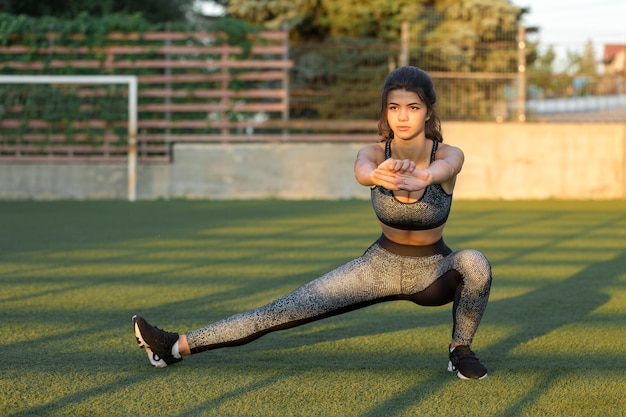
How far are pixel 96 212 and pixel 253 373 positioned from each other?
35.7 ft

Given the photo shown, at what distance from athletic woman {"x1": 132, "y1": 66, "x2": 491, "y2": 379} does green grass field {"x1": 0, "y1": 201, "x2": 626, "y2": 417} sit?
147mm

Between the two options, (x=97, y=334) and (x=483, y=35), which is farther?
(x=483, y=35)

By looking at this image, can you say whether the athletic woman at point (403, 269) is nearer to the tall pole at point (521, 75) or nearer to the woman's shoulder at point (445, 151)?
the woman's shoulder at point (445, 151)

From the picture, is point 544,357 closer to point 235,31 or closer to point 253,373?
point 253,373

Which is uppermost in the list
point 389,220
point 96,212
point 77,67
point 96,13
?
point 96,13

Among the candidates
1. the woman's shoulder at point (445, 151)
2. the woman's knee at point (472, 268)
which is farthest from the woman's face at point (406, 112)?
the woman's knee at point (472, 268)

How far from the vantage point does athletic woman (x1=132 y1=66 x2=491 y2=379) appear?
4.41m

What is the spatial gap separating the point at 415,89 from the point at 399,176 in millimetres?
521

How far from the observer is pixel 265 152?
1870 centimetres

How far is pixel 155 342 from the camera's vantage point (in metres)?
4.56

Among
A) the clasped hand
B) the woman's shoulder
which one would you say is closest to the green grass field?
the clasped hand

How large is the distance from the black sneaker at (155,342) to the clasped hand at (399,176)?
1.22m

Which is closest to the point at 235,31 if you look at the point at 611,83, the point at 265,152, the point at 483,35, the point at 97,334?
the point at 265,152

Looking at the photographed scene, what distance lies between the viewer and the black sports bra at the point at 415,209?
440 centimetres
